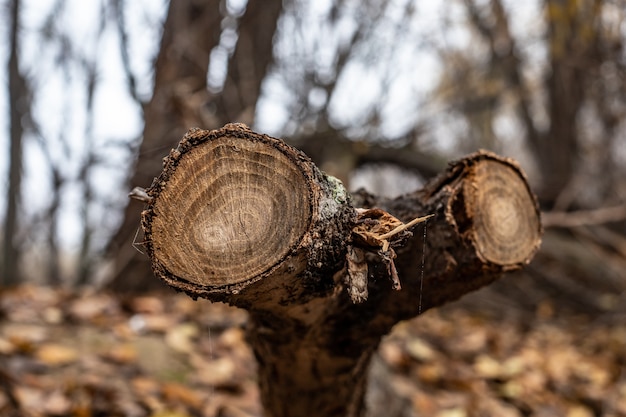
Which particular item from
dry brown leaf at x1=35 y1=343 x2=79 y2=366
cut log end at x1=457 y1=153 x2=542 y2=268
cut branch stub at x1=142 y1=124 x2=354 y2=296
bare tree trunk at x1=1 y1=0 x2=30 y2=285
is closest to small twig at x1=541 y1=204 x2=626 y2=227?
cut log end at x1=457 y1=153 x2=542 y2=268

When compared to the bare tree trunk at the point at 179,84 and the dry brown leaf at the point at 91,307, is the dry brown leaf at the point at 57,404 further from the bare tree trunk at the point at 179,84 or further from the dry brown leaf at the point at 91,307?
the bare tree trunk at the point at 179,84

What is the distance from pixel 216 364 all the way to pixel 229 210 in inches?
66.5

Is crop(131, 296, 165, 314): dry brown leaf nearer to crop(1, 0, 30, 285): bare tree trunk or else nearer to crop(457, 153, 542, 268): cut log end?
crop(1, 0, 30, 285): bare tree trunk

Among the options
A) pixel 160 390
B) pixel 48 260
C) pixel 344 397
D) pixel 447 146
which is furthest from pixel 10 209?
pixel 447 146

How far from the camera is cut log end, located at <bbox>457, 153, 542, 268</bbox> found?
3.84 feet

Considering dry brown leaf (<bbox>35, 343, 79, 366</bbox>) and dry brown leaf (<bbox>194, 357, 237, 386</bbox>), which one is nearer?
dry brown leaf (<bbox>35, 343, 79, 366</bbox>)

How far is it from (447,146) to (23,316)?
23.3 ft

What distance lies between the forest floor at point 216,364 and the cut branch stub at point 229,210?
1.20m

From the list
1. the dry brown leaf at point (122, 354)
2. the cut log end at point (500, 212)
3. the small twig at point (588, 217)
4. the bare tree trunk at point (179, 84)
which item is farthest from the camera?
the bare tree trunk at point (179, 84)

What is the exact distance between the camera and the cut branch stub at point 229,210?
922 mm

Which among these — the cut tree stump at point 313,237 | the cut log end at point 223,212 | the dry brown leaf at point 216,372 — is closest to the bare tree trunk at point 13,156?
the dry brown leaf at point 216,372

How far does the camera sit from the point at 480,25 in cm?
561

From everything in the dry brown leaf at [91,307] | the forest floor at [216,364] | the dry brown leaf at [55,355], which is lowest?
the forest floor at [216,364]

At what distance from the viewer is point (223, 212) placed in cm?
93
